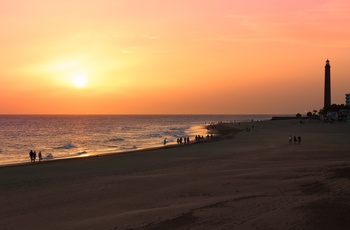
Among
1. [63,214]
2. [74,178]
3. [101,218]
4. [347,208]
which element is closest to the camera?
[347,208]

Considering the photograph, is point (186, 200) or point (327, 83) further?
point (327, 83)

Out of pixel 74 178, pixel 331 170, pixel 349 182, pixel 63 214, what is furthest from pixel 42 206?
pixel 331 170

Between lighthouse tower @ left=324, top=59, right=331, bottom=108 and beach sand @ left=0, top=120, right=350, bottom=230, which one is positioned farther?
lighthouse tower @ left=324, top=59, right=331, bottom=108

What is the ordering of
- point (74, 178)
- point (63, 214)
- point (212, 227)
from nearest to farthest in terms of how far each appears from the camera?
point (212, 227) < point (63, 214) < point (74, 178)

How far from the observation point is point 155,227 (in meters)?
11.0

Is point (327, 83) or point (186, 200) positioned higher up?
point (327, 83)

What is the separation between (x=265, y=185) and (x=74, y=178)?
38.8ft

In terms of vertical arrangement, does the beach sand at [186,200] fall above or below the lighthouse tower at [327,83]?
below

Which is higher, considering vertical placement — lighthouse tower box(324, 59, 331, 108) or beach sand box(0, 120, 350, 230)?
lighthouse tower box(324, 59, 331, 108)

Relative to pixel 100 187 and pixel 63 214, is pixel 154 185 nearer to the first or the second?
pixel 100 187

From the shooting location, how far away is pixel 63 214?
13.8m

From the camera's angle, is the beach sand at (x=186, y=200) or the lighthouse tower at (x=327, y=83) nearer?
the beach sand at (x=186, y=200)

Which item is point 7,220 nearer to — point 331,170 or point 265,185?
point 265,185

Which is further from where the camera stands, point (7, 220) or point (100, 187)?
point (100, 187)
